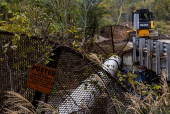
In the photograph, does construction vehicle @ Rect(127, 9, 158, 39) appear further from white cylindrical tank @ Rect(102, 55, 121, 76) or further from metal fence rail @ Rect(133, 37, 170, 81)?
white cylindrical tank @ Rect(102, 55, 121, 76)

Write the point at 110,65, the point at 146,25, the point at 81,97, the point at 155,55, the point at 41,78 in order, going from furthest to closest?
the point at 146,25
the point at 155,55
the point at 110,65
the point at 81,97
the point at 41,78

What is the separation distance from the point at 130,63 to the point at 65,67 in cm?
861

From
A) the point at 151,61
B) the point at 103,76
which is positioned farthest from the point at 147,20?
the point at 103,76

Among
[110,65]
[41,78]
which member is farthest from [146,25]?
[41,78]

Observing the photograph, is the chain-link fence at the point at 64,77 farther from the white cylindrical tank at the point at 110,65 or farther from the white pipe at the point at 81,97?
the white cylindrical tank at the point at 110,65

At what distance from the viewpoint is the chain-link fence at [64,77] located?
247cm

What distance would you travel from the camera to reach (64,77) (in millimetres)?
2533

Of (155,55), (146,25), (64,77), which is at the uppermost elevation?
(146,25)

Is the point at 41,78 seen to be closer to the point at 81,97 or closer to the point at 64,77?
the point at 64,77

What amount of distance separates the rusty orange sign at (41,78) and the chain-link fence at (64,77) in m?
0.15

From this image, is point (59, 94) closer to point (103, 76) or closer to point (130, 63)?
point (103, 76)

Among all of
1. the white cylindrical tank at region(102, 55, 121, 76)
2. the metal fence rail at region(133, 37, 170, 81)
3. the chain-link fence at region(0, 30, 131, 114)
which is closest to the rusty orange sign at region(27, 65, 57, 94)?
the chain-link fence at region(0, 30, 131, 114)

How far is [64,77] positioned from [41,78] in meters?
0.39

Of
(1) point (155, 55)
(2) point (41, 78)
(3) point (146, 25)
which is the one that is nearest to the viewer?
(2) point (41, 78)
